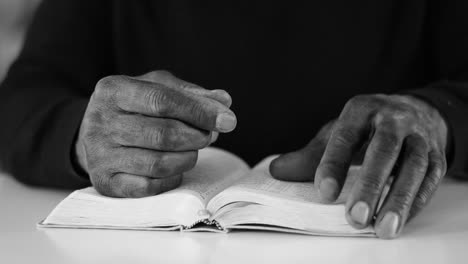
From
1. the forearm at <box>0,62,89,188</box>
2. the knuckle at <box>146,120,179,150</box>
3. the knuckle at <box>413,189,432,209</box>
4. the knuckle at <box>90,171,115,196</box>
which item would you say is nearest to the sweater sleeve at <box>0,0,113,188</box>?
the forearm at <box>0,62,89,188</box>

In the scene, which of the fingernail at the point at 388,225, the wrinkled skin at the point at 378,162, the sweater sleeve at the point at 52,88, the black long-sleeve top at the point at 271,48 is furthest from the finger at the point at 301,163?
the black long-sleeve top at the point at 271,48

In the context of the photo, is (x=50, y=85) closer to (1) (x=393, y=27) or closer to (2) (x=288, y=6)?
(2) (x=288, y=6)

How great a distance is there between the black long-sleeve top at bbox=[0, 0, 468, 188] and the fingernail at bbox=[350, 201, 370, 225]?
2.64ft

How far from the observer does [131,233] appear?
886mm

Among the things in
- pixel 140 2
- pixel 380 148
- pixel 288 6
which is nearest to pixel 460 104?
pixel 380 148

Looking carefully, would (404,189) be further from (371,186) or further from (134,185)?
(134,185)

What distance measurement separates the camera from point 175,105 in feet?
3.00

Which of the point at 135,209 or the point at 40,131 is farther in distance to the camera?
the point at 40,131

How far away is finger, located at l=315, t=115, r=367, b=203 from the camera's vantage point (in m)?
0.84

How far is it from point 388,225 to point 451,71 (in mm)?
→ 857

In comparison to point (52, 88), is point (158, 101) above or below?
above

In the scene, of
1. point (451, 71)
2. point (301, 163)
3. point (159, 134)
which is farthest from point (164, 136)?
point (451, 71)

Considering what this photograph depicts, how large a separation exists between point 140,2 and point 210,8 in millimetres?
193

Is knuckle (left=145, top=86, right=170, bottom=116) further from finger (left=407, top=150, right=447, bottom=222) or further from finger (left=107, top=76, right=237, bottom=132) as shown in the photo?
finger (left=407, top=150, right=447, bottom=222)
